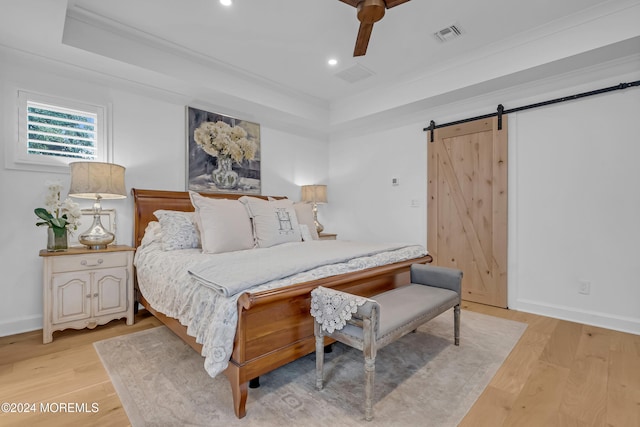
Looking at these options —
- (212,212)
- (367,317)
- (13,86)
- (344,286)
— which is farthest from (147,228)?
(367,317)

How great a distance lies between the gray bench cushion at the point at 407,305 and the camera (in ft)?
5.38

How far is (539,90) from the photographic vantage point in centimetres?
311

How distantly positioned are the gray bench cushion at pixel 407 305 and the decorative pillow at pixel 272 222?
3.87 ft

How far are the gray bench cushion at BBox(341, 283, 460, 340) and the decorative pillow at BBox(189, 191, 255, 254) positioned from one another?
1.29 m

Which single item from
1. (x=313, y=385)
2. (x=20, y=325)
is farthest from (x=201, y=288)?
(x=20, y=325)

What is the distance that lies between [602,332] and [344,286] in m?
2.49

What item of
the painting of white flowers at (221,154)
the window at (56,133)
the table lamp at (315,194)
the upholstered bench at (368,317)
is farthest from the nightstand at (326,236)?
the window at (56,133)

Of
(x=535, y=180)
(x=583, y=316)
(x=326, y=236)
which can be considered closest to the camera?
(x=583, y=316)

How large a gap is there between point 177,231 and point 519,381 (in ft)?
9.38

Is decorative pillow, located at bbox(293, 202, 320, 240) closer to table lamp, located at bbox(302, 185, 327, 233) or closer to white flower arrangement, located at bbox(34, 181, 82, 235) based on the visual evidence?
table lamp, located at bbox(302, 185, 327, 233)

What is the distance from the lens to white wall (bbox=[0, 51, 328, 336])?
8.34 feet

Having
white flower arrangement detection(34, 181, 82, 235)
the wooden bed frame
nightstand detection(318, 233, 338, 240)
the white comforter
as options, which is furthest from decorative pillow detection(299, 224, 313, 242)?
white flower arrangement detection(34, 181, 82, 235)

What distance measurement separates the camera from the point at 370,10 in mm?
1897

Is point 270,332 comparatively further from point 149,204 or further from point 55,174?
point 55,174
